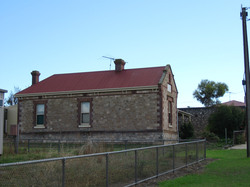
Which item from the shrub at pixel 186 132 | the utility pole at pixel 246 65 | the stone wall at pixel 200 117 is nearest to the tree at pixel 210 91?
the stone wall at pixel 200 117

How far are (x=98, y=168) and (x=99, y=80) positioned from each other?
21870 millimetres

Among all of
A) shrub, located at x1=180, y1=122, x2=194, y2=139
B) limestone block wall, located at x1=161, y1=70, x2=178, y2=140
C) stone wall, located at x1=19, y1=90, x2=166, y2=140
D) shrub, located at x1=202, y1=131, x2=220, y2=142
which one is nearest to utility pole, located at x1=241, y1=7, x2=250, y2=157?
stone wall, located at x1=19, y1=90, x2=166, y2=140

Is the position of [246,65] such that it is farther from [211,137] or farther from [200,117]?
[200,117]

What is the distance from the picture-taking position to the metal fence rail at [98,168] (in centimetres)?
606

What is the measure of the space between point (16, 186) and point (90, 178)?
213 centimetres

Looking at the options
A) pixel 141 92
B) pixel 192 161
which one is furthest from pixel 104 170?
pixel 141 92

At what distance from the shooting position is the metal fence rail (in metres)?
6.06

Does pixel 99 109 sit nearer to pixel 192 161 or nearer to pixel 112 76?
pixel 112 76

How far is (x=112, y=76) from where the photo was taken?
1182 inches

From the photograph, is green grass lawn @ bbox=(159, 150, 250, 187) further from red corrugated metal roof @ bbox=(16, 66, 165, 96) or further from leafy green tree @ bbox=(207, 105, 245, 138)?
leafy green tree @ bbox=(207, 105, 245, 138)

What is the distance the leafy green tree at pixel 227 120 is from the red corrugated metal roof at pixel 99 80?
8116 millimetres

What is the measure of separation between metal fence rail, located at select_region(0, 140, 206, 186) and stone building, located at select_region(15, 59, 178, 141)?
13114 millimetres

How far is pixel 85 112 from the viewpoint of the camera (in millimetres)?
28531

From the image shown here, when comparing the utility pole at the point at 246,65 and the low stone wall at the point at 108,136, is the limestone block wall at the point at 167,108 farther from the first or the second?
the utility pole at the point at 246,65
